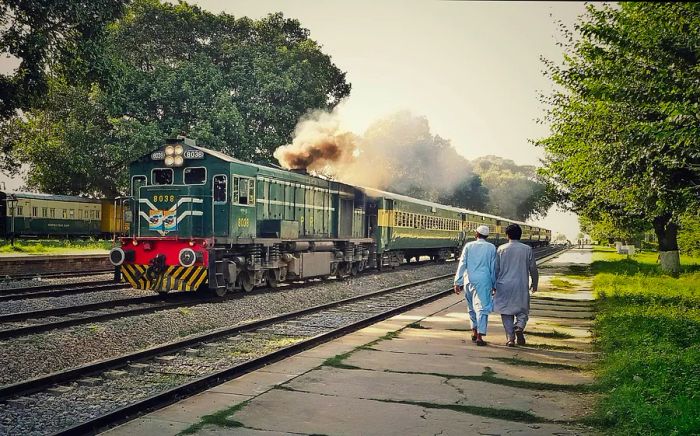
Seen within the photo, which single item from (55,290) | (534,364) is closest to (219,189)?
(55,290)

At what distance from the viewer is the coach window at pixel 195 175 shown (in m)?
16.0

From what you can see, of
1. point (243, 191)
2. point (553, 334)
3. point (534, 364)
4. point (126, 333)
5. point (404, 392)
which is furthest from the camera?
point (243, 191)

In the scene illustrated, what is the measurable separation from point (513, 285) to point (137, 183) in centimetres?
1108

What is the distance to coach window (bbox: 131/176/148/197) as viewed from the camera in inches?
647

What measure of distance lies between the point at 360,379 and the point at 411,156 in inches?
2620

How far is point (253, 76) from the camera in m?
39.4

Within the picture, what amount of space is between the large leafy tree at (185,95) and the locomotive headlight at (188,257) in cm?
2128

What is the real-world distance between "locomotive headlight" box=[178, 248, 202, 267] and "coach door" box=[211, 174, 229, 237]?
122 cm

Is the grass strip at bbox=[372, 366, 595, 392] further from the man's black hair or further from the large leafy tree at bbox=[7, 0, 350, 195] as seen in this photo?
the large leafy tree at bbox=[7, 0, 350, 195]

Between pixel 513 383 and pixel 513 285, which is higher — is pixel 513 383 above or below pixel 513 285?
below

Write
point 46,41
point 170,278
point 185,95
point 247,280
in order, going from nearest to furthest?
point 170,278 < point 247,280 < point 46,41 < point 185,95

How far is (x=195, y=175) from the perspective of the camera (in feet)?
53.0

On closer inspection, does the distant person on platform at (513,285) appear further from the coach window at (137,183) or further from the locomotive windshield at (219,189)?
the coach window at (137,183)

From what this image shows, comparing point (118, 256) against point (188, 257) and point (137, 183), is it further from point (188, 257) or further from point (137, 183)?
point (137, 183)
